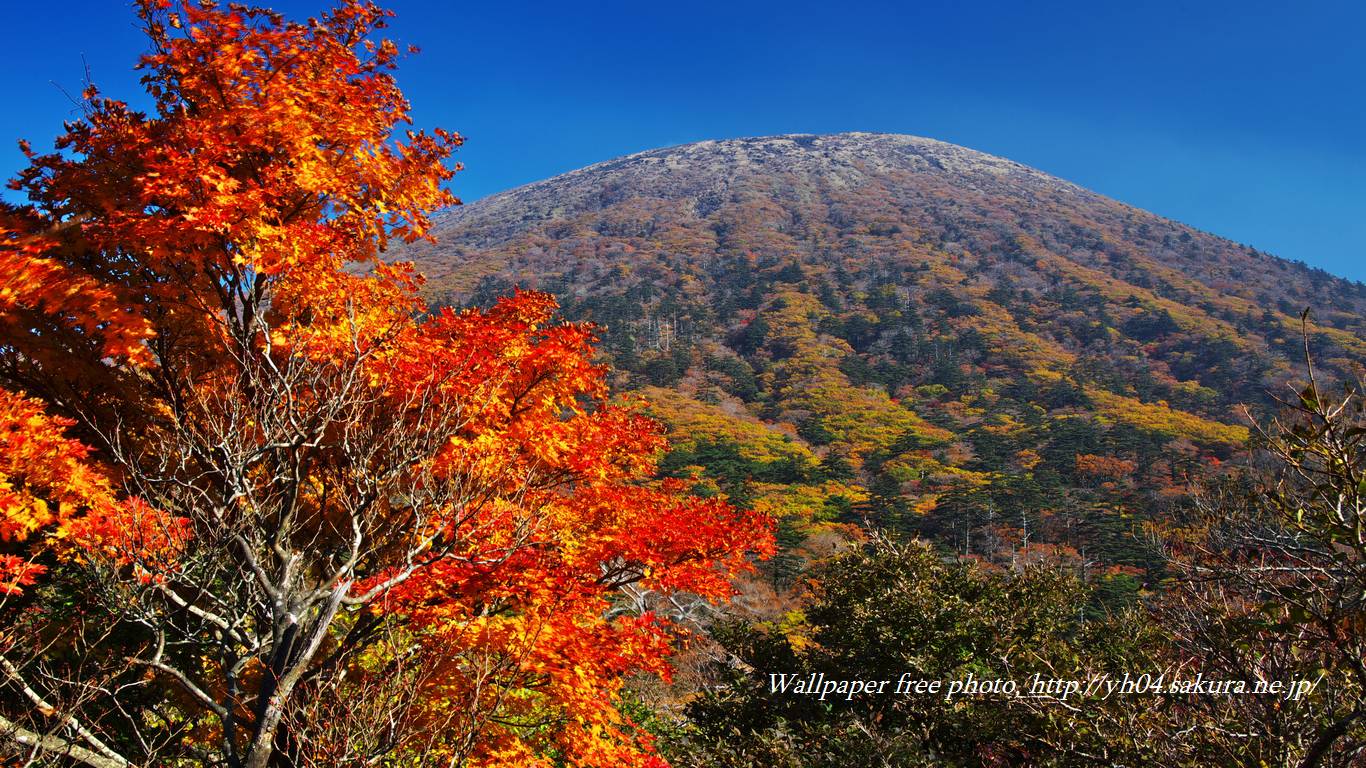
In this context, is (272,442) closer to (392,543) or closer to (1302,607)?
(392,543)

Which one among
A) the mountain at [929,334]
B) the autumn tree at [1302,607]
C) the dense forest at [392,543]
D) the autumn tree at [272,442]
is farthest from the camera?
the mountain at [929,334]

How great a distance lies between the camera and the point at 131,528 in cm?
687

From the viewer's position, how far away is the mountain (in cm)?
5900

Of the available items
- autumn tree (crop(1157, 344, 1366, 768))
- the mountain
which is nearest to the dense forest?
autumn tree (crop(1157, 344, 1366, 768))

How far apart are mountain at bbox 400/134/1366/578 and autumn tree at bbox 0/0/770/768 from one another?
64.3 feet

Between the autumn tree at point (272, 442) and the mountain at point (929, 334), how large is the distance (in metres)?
19.6

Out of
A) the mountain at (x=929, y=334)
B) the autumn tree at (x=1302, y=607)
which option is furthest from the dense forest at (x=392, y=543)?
the mountain at (x=929, y=334)

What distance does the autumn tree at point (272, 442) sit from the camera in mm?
6785

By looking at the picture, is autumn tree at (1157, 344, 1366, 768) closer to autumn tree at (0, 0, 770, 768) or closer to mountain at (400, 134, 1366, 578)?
autumn tree at (0, 0, 770, 768)

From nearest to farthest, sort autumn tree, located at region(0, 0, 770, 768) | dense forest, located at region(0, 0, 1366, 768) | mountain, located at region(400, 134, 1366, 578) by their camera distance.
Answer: dense forest, located at region(0, 0, 1366, 768) < autumn tree, located at region(0, 0, 770, 768) < mountain, located at region(400, 134, 1366, 578)

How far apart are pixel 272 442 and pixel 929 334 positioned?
10749 centimetres

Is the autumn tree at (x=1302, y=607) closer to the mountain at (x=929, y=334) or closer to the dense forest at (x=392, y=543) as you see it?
the dense forest at (x=392, y=543)

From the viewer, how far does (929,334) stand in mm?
105250

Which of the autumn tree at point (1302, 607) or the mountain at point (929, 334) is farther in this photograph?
the mountain at point (929, 334)
